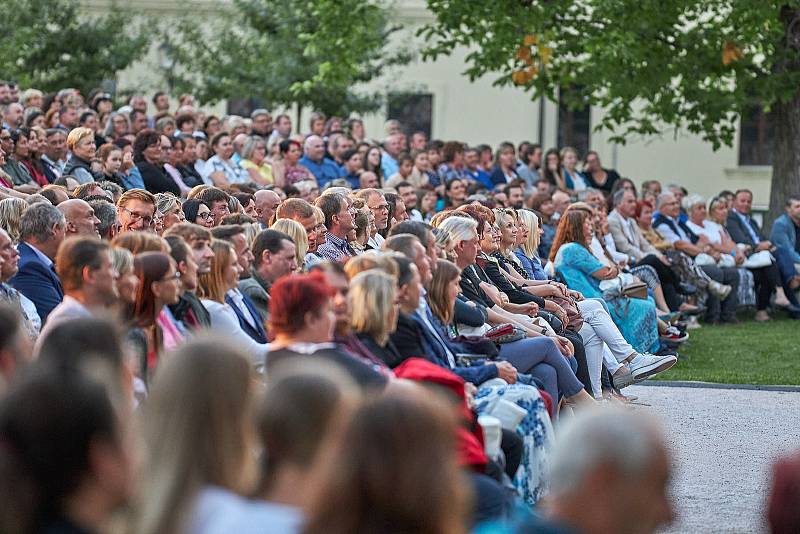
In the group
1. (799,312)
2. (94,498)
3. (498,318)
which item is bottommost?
(799,312)

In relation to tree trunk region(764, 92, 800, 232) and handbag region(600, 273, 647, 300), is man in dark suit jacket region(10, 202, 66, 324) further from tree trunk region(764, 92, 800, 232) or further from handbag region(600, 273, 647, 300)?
tree trunk region(764, 92, 800, 232)

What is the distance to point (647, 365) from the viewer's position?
460 inches

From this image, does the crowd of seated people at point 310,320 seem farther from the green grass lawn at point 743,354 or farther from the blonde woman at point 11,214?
the green grass lawn at point 743,354

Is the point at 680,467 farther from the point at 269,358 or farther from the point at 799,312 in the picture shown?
the point at 799,312

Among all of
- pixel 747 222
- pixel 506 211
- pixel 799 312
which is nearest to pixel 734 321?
pixel 799 312

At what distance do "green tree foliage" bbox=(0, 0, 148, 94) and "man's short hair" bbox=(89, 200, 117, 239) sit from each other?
15.8 metres

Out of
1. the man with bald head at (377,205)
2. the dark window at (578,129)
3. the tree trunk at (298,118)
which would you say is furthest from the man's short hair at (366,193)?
the dark window at (578,129)

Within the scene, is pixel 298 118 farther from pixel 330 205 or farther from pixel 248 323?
pixel 248 323

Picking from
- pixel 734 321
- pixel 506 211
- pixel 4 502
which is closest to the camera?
pixel 4 502

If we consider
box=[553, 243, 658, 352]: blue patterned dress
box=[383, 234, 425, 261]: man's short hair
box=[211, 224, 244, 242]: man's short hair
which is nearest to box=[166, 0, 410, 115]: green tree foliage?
box=[553, 243, 658, 352]: blue patterned dress

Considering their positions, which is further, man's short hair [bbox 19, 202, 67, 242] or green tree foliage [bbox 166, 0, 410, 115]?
green tree foliage [bbox 166, 0, 410, 115]

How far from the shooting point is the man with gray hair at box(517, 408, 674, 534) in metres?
3.53

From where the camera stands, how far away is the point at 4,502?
342 centimetres

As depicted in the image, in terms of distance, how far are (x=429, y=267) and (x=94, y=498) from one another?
5.31 m
